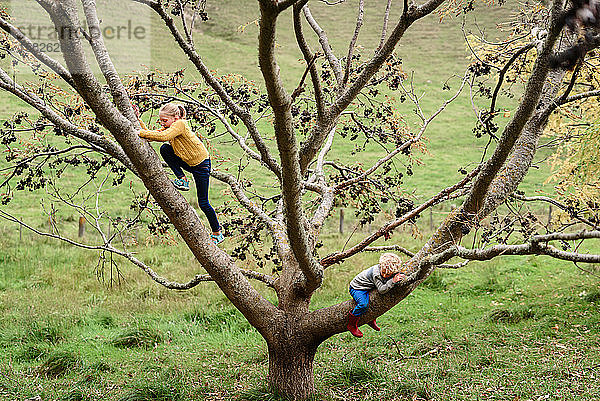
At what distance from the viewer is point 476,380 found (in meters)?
6.96

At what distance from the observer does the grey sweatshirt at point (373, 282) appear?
17.2 ft

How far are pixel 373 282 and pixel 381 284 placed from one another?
0.47 feet

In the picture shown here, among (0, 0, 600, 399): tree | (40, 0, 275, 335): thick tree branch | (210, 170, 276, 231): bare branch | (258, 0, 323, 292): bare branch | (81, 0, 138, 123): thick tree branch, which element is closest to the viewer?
(258, 0, 323, 292): bare branch

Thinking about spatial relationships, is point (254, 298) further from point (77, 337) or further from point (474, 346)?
point (77, 337)

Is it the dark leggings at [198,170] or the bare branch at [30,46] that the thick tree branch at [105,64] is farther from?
the dark leggings at [198,170]

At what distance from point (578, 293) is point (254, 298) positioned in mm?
7664

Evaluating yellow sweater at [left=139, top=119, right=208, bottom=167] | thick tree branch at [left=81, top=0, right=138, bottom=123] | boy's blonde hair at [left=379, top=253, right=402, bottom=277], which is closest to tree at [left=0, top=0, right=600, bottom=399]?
thick tree branch at [left=81, top=0, right=138, bottom=123]

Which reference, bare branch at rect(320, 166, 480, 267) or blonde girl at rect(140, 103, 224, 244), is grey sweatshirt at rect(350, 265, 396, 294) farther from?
blonde girl at rect(140, 103, 224, 244)

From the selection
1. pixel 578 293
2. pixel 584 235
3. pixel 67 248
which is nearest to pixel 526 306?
pixel 578 293

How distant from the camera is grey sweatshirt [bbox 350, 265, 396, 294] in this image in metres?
5.23

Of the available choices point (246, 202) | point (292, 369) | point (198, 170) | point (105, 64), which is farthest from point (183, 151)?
point (292, 369)

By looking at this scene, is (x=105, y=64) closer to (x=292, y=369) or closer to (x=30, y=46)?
(x=30, y=46)

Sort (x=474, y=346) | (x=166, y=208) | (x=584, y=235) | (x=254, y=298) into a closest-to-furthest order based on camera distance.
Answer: (x=584, y=235) → (x=166, y=208) → (x=254, y=298) → (x=474, y=346)

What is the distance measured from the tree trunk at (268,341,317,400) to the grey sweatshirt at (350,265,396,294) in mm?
1074
